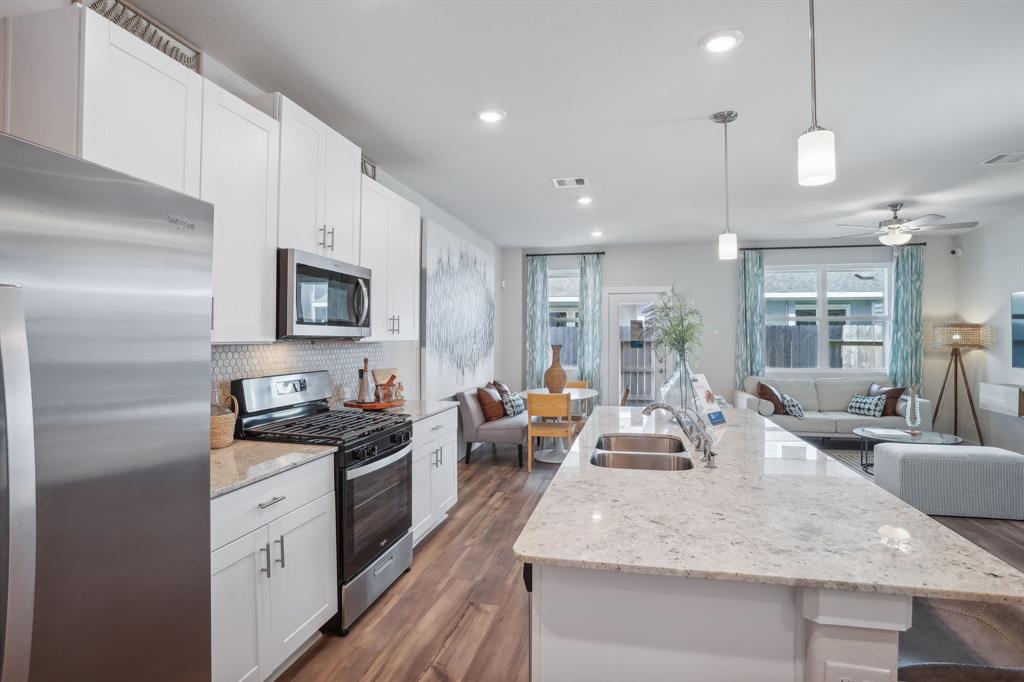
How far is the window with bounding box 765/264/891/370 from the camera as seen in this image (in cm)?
698

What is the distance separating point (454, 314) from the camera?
5398 mm

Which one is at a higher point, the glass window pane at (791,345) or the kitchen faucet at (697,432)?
the glass window pane at (791,345)

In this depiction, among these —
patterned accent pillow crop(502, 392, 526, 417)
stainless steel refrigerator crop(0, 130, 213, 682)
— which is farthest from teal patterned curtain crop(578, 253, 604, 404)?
stainless steel refrigerator crop(0, 130, 213, 682)

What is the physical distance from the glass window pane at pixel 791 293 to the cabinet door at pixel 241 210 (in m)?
6.70

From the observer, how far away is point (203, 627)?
154 cm

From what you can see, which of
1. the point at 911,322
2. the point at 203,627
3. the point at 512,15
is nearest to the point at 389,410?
the point at 203,627

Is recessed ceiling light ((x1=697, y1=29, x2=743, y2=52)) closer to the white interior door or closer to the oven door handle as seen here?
the oven door handle

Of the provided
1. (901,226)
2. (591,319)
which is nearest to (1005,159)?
(901,226)

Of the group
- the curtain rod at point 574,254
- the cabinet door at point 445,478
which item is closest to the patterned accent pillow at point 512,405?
the cabinet door at point 445,478

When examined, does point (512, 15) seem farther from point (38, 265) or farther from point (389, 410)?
point (389, 410)

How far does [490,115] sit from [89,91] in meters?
1.99

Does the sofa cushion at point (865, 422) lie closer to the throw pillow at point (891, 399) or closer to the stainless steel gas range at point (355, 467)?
the throw pillow at point (891, 399)

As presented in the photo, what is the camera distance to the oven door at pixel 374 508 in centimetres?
233

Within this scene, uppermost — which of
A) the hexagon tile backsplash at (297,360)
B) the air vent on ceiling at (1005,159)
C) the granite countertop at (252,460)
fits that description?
the air vent on ceiling at (1005,159)
